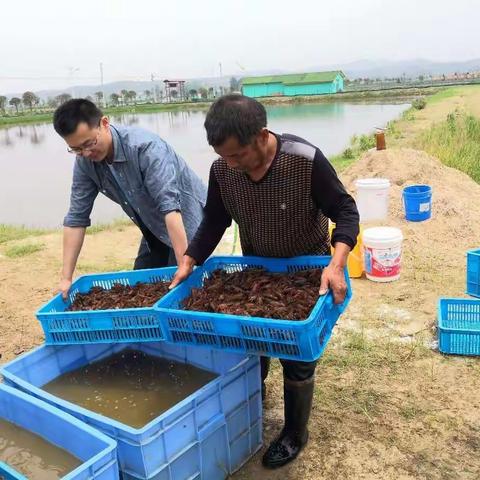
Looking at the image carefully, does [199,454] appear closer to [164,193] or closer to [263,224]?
[263,224]

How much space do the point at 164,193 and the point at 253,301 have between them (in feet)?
2.81

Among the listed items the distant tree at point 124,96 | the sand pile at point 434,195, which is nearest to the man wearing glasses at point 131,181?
→ the sand pile at point 434,195

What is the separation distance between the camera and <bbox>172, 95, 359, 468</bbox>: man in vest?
202 cm

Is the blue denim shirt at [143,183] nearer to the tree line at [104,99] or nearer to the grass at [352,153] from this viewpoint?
the grass at [352,153]

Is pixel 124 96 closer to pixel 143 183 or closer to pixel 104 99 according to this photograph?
pixel 104 99

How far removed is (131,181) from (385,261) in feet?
9.42

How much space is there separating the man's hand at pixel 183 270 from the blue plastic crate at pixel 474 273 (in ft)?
7.06

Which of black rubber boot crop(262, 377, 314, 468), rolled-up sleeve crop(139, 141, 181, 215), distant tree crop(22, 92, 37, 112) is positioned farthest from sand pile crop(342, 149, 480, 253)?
distant tree crop(22, 92, 37, 112)

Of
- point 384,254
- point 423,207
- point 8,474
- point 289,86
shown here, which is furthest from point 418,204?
point 289,86

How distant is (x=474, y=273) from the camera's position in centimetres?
369

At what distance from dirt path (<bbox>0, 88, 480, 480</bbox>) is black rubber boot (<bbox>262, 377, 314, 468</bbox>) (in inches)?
2.4

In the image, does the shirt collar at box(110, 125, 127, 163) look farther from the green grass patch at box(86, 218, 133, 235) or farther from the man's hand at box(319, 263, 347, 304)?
the green grass patch at box(86, 218, 133, 235)

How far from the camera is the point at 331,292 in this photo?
211cm

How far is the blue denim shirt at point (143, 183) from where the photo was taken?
277 cm
